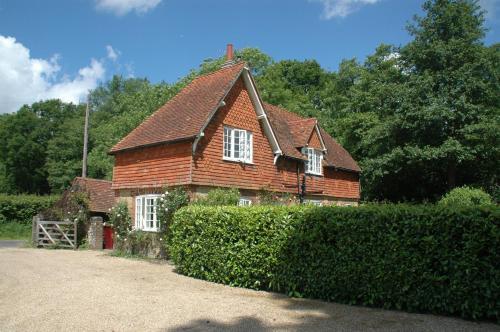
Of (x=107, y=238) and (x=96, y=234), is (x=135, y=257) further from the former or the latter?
(x=107, y=238)

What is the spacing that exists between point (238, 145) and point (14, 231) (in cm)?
2229

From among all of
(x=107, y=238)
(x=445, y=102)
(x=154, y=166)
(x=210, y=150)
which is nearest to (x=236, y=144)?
(x=210, y=150)

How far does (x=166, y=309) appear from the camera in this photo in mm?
8961

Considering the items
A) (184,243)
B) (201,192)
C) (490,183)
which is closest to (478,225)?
(184,243)

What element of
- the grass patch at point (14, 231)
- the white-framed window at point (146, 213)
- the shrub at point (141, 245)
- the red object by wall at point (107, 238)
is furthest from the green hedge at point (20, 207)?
the white-framed window at point (146, 213)

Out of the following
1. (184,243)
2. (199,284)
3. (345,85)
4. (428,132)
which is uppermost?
(345,85)

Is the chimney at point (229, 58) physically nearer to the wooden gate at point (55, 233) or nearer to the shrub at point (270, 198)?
the shrub at point (270, 198)

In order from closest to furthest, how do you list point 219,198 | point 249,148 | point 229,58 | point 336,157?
point 219,198, point 249,148, point 229,58, point 336,157

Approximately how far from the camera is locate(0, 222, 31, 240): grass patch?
1253 inches

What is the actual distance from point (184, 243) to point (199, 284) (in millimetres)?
1813

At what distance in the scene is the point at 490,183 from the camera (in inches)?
1246

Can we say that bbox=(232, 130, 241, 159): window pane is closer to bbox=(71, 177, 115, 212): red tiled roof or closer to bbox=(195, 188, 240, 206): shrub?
bbox=(195, 188, 240, 206): shrub

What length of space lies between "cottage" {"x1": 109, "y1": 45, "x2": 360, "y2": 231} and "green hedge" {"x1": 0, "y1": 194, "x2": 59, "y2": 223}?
55.2 feet

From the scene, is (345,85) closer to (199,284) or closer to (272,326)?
(199,284)
